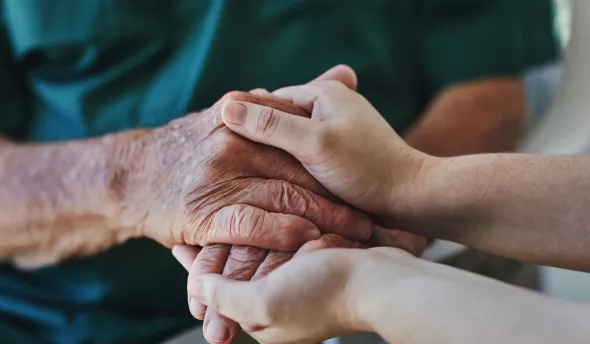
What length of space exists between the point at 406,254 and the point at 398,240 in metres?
0.16

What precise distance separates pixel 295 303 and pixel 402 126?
0.63 m

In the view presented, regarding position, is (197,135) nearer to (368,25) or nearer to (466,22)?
(368,25)

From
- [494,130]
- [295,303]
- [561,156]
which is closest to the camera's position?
[295,303]

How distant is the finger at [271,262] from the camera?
66 cm

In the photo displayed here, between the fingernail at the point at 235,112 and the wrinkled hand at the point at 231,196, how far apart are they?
0.03m

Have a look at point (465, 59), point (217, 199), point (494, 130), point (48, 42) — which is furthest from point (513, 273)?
point (48, 42)

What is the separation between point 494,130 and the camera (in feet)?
3.76

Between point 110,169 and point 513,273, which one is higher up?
point 110,169

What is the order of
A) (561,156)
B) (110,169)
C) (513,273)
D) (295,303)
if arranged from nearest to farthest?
(295,303) → (561,156) → (110,169) → (513,273)

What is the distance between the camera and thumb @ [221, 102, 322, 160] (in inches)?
28.5

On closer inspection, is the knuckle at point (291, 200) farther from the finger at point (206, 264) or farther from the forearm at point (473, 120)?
the forearm at point (473, 120)

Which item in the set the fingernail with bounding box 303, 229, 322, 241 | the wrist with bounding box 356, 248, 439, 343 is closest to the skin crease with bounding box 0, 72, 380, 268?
the fingernail with bounding box 303, 229, 322, 241

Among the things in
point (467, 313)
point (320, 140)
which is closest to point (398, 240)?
point (320, 140)

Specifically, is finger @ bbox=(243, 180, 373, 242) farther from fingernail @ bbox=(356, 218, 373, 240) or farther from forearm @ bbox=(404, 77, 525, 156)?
forearm @ bbox=(404, 77, 525, 156)
